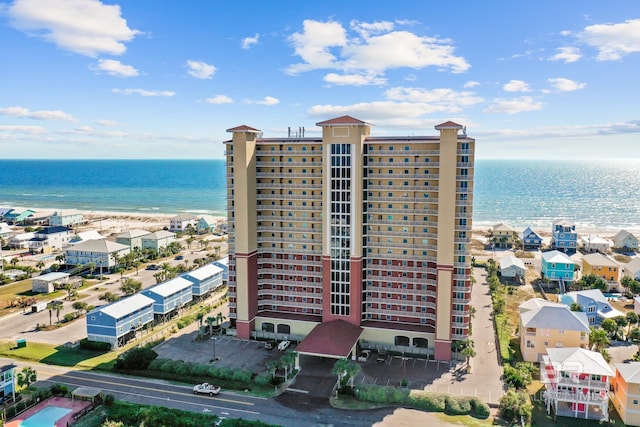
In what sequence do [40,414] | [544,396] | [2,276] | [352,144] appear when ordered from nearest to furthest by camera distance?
1. [40,414]
2. [544,396]
3. [352,144]
4. [2,276]

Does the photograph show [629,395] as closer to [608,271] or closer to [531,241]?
[608,271]

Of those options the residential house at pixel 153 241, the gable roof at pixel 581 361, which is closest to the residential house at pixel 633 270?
the gable roof at pixel 581 361

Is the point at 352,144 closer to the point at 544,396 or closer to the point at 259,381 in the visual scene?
the point at 259,381

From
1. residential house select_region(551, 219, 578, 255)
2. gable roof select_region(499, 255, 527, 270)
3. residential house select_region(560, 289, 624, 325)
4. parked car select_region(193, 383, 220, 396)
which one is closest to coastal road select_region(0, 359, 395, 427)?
parked car select_region(193, 383, 220, 396)

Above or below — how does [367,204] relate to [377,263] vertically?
above

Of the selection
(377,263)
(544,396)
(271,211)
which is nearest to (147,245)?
(271,211)

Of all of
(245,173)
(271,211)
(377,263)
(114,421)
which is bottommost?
(114,421)

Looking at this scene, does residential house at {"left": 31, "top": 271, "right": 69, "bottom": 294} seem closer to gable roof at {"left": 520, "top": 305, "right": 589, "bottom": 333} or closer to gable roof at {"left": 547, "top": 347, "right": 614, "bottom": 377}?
gable roof at {"left": 520, "top": 305, "right": 589, "bottom": 333}
